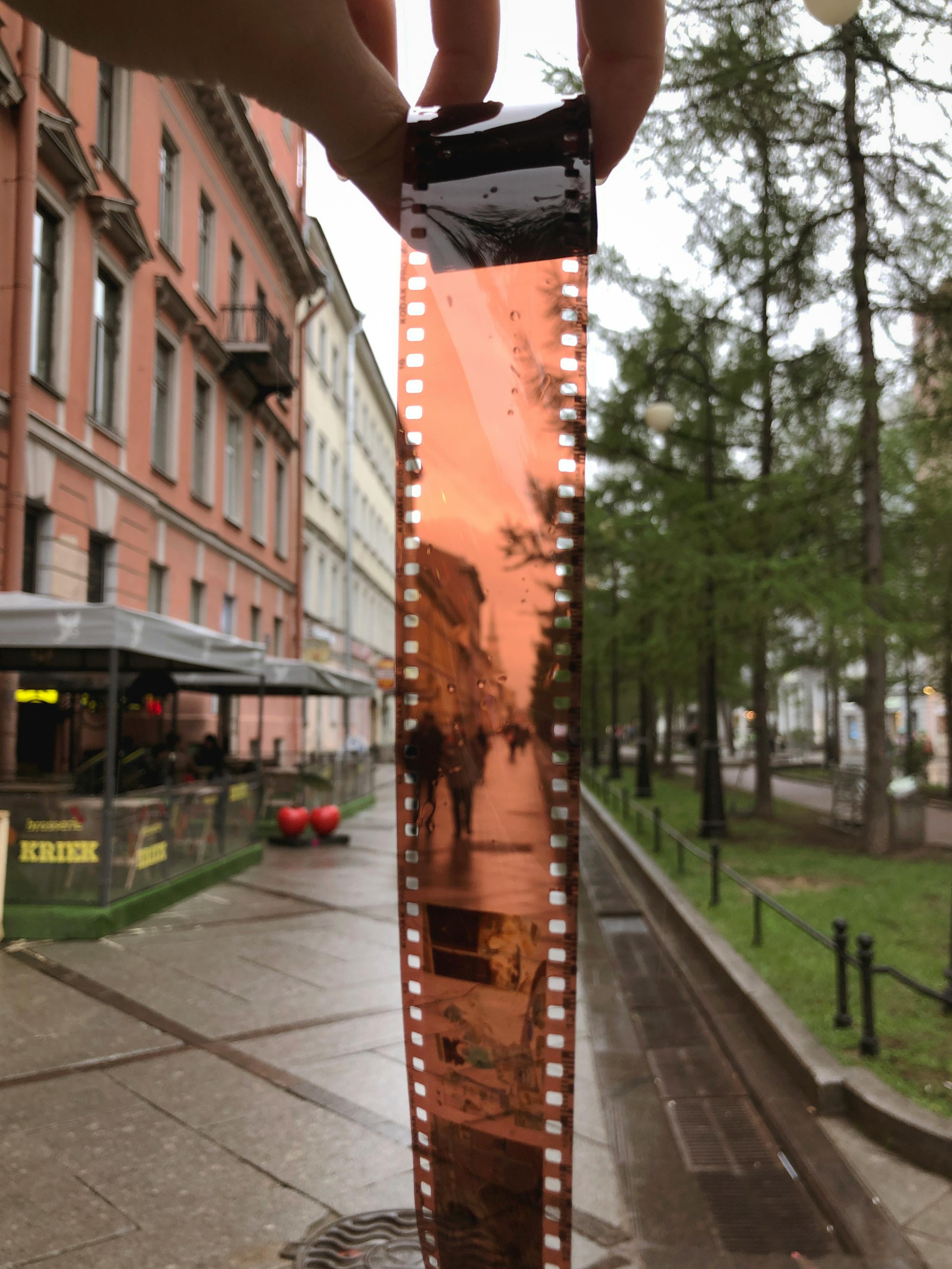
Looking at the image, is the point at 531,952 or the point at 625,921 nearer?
the point at 531,952

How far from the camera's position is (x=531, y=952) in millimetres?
1661

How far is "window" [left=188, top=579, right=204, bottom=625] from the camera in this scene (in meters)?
21.7

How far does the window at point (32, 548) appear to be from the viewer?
14.4m

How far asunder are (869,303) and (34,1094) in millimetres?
13010

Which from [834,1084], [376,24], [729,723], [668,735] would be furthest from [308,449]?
[729,723]

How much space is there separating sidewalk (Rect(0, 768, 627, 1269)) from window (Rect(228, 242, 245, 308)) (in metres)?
18.6

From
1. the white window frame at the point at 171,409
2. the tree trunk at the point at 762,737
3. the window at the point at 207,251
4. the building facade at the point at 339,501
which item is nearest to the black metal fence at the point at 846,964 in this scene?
the tree trunk at the point at 762,737

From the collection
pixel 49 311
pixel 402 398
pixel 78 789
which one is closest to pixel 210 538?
pixel 49 311

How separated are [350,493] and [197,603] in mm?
16621

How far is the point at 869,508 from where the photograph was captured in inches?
564

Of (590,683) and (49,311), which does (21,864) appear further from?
(590,683)

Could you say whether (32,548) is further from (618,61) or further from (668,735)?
(668,735)

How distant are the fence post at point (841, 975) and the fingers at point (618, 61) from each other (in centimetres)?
529

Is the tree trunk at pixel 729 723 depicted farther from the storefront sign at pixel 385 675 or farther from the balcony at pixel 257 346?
the balcony at pixel 257 346
